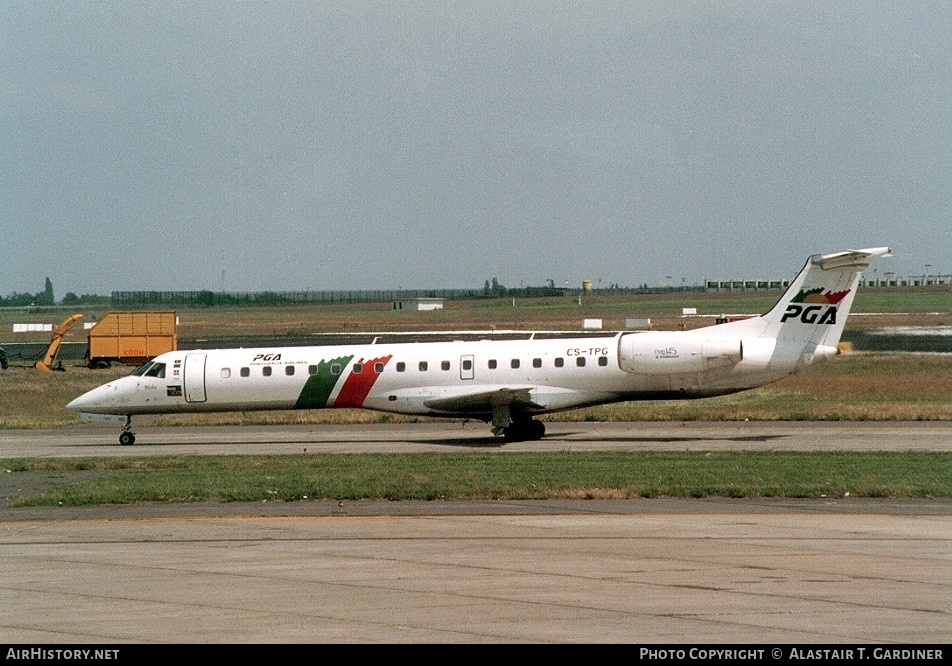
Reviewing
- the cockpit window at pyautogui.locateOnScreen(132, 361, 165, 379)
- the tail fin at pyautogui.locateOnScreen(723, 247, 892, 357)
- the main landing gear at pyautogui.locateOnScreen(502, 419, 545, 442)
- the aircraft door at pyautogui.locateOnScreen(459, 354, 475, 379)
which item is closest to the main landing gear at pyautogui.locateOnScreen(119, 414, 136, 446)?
the cockpit window at pyautogui.locateOnScreen(132, 361, 165, 379)

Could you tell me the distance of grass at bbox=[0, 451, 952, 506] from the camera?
16875mm

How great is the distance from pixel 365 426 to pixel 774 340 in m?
12.3

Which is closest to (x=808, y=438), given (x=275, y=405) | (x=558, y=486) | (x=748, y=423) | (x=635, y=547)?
(x=748, y=423)

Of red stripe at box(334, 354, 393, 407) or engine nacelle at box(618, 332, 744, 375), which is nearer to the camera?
engine nacelle at box(618, 332, 744, 375)

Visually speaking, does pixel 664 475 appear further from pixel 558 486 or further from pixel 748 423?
pixel 748 423

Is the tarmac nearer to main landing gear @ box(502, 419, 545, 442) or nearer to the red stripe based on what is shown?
the red stripe

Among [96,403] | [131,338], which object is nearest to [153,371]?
[96,403]

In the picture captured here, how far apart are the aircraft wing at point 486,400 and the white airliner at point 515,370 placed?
3 centimetres

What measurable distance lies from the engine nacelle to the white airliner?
2 centimetres

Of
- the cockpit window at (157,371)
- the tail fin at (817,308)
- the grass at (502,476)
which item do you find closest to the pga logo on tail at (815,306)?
the tail fin at (817,308)

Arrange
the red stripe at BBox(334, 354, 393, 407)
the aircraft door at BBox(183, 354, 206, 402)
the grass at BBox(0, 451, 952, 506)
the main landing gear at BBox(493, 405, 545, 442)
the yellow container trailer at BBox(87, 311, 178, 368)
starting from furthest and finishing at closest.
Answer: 1. the yellow container trailer at BBox(87, 311, 178, 368)
2. the aircraft door at BBox(183, 354, 206, 402)
3. the red stripe at BBox(334, 354, 393, 407)
4. the main landing gear at BBox(493, 405, 545, 442)
5. the grass at BBox(0, 451, 952, 506)

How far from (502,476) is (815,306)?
443 inches

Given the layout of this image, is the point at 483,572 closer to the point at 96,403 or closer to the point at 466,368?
the point at 466,368

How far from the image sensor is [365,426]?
32.7 m
